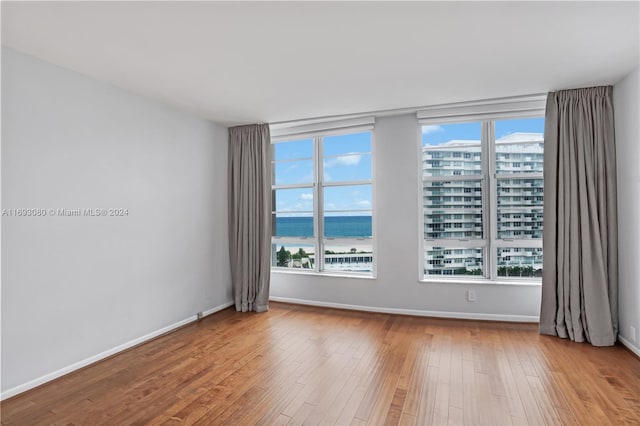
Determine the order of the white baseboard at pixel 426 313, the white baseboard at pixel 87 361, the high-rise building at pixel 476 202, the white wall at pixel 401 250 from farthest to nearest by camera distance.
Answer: the white wall at pixel 401 250 → the high-rise building at pixel 476 202 → the white baseboard at pixel 426 313 → the white baseboard at pixel 87 361

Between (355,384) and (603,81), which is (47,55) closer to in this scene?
(355,384)

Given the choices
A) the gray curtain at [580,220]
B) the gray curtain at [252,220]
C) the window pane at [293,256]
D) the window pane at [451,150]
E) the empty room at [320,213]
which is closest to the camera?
the empty room at [320,213]

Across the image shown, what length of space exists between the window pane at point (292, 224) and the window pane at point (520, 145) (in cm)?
270

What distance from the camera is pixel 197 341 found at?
3482 millimetres

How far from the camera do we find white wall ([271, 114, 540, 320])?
404 cm

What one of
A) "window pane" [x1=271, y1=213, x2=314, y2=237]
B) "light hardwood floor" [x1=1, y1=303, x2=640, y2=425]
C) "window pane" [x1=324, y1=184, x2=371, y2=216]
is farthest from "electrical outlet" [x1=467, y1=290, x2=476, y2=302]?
"window pane" [x1=271, y1=213, x2=314, y2=237]

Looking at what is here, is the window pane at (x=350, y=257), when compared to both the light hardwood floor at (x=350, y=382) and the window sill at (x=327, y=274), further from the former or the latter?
the light hardwood floor at (x=350, y=382)

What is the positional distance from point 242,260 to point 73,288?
2126 millimetres

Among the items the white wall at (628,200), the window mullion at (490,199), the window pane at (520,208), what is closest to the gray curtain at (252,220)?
the window mullion at (490,199)

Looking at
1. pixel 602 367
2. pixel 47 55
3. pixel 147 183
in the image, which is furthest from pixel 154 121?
pixel 602 367

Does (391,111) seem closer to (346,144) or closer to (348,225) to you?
(346,144)

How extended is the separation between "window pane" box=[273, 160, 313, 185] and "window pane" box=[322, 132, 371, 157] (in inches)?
14.1

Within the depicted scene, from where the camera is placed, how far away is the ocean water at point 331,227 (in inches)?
181

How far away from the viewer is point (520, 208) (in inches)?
156
